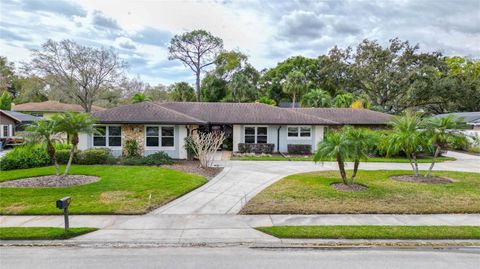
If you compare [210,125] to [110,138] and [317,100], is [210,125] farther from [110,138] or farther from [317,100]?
[317,100]

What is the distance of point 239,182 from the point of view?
1255cm

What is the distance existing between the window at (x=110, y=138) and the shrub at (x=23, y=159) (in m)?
3.33

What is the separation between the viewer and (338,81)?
145ft

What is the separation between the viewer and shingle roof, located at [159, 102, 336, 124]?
2211cm

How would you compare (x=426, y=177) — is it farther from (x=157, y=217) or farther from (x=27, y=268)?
(x=27, y=268)

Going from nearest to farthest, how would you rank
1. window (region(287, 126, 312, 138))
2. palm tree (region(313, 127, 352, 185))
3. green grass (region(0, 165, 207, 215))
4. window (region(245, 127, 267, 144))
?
green grass (region(0, 165, 207, 215)) → palm tree (region(313, 127, 352, 185)) → window (region(245, 127, 267, 144)) → window (region(287, 126, 312, 138))

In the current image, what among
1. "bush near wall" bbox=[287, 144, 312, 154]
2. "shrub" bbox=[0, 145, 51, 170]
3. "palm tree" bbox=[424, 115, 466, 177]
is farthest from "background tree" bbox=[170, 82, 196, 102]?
"palm tree" bbox=[424, 115, 466, 177]

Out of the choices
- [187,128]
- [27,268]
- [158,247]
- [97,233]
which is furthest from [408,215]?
[187,128]

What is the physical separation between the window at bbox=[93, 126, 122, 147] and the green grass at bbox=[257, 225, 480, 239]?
14.6 metres

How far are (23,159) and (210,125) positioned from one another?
12640 mm

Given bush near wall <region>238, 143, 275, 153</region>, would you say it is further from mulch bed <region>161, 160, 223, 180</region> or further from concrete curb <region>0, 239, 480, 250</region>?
concrete curb <region>0, 239, 480, 250</region>

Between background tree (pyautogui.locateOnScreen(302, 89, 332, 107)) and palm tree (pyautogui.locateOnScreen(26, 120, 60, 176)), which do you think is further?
background tree (pyautogui.locateOnScreen(302, 89, 332, 107))

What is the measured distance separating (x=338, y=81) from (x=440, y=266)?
1657 inches

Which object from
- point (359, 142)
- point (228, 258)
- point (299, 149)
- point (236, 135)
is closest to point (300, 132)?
point (299, 149)
